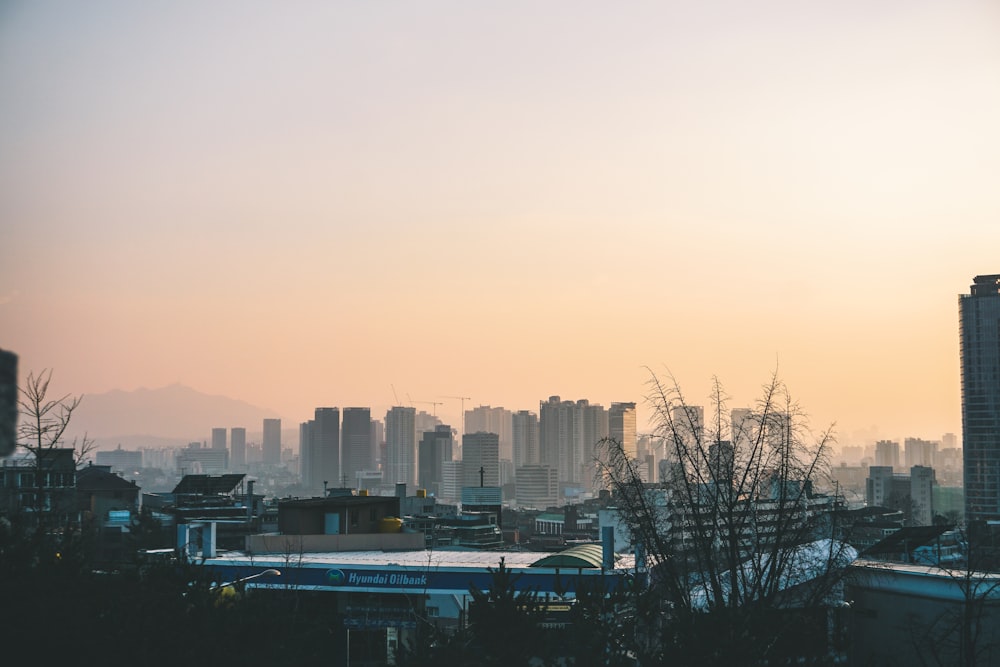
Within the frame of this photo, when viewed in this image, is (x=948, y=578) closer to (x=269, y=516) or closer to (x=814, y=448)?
(x=814, y=448)

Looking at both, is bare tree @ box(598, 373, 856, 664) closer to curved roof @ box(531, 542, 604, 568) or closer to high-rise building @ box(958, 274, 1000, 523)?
curved roof @ box(531, 542, 604, 568)

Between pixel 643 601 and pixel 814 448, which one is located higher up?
pixel 814 448

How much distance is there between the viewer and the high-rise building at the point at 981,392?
85.7m

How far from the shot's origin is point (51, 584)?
9328 millimetres

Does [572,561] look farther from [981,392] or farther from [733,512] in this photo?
[981,392]

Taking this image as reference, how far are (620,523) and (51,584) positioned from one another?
30.1 feet

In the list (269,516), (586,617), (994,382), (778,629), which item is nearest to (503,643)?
(586,617)

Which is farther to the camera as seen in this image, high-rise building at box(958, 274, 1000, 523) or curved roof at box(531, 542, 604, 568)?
high-rise building at box(958, 274, 1000, 523)

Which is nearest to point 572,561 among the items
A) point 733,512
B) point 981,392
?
point 733,512

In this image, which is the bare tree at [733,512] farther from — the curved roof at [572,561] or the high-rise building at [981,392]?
the high-rise building at [981,392]

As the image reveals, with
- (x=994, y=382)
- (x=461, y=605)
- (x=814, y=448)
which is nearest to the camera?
(x=814, y=448)

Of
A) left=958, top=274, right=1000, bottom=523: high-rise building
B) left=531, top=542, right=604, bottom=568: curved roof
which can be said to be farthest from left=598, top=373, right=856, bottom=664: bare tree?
left=958, top=274, right=1000, bottom=523: high-rise building

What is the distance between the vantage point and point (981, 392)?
88.9 meters

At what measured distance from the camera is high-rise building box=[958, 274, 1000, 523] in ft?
281
